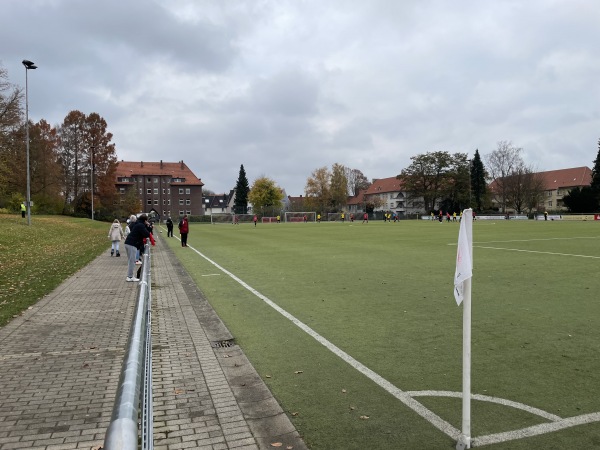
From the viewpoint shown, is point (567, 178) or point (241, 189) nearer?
point (567, 178)

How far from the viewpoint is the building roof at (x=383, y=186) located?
137000mm

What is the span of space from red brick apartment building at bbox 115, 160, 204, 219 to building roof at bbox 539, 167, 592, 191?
87.2 metres

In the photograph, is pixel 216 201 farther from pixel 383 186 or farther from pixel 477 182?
pixel 477 182

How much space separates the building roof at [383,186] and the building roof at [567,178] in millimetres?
40348

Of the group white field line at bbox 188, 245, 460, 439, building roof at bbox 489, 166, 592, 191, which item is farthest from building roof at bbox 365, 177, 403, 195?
white field line at bbox 188, 245, 460, 439

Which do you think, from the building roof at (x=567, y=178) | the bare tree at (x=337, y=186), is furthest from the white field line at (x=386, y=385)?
the building roof at (x=567, y=178)

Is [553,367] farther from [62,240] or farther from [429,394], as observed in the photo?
[62,240]

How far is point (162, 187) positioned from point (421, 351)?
112318mm

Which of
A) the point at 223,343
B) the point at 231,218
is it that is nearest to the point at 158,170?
the point at 231,218

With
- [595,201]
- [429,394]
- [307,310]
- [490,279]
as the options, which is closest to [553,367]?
[429,394]

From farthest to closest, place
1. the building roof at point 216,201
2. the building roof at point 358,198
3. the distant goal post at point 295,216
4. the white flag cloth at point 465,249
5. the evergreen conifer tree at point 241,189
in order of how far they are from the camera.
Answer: the building roof at point 216,201 < the building roof at point 358,198 < the evergreen conifer tree at point 241,189 < the distant goal post at point 295,216 < the white flag cloth at point 465,249

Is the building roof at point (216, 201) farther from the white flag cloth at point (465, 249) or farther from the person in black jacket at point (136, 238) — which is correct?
the white flag cloth at point (465, 249)

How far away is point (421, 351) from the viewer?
226 inches

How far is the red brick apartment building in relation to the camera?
10950cm
